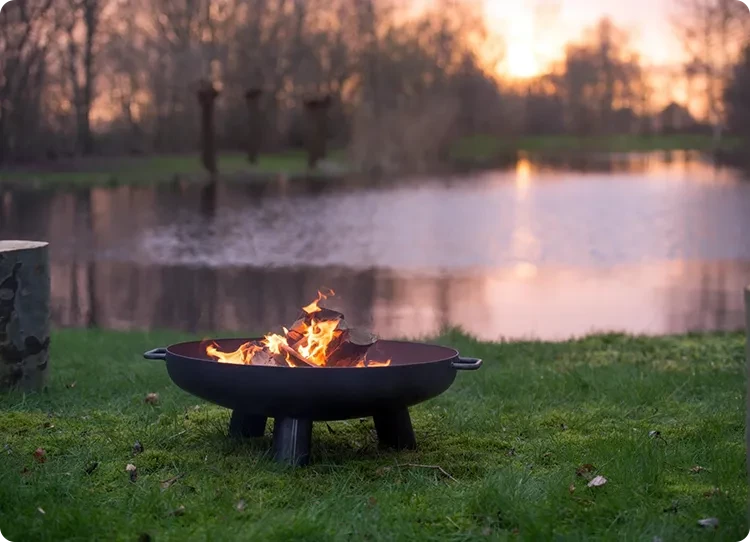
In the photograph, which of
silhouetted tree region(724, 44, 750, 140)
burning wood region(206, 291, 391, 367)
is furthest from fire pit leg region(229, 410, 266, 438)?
silhouetted tree region(724, 44, 750, 140)

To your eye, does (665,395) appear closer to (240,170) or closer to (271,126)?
(240,170)

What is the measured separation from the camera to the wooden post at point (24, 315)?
20.1 ft

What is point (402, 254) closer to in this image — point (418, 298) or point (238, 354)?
point (418, 298)

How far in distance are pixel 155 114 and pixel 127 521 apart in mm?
31417

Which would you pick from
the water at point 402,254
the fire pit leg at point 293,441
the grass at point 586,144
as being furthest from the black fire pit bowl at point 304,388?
the grass at point 586,144

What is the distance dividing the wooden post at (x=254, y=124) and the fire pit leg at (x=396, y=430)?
30.8 meters

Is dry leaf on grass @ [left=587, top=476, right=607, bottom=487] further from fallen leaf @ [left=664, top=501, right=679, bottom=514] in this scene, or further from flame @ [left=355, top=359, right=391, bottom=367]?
flame @ [left=355, top=359, right=391, bottom=367]

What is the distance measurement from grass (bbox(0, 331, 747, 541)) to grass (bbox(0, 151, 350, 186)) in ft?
65.5

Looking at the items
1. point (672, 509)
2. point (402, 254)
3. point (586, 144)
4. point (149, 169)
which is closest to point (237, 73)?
point (149, 169)

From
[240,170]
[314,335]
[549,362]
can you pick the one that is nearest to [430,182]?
[240,170]

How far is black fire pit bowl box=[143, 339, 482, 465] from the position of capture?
427 cm

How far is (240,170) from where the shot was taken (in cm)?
3588

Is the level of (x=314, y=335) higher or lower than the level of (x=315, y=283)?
higher

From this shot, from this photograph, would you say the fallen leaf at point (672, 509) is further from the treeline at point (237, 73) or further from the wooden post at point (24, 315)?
the treeline at point (237, 73)
